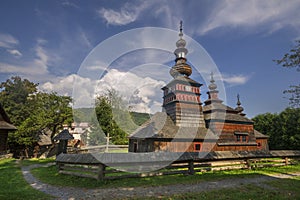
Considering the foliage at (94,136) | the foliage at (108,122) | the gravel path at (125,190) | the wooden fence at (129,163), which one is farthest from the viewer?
the foliage at (94,136)

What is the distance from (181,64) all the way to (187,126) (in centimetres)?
978

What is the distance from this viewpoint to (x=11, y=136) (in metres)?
23.2

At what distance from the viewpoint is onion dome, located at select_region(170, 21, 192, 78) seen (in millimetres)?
26219

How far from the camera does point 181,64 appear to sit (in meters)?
26.5

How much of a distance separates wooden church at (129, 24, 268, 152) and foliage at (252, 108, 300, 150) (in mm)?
6650

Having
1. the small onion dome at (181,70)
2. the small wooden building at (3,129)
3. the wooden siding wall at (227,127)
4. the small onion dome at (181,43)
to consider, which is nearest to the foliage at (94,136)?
the small wooden building at (3,129)

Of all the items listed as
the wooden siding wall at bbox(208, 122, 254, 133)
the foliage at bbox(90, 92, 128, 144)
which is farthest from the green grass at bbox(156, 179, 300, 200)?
the foliage at bbox(90, 92, 128, 144)

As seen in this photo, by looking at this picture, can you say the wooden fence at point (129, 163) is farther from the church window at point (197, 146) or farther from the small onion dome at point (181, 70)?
the small onion dome at point (181, 70)

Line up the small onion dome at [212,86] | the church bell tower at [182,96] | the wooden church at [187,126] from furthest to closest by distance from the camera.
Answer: the small onion dome at [212,86] → the church bell tower at [182,96] → the wooden church at [187,126]

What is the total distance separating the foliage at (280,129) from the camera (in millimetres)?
28969

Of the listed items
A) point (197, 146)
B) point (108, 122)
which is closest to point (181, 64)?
point (197, 146)

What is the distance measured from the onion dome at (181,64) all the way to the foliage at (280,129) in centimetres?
1710

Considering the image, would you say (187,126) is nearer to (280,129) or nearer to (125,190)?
(125,190)

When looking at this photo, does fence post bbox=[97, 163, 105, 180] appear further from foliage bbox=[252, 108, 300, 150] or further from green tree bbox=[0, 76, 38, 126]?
foliage bbox=[252, 108, 300, 150]
